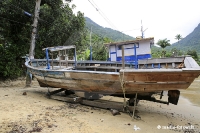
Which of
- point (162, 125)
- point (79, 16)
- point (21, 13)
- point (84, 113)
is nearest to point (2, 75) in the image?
point (21, 13)

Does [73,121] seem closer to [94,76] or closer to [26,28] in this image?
[94,76]

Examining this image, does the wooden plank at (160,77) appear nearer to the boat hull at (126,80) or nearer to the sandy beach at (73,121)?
the boat hull at (126,80)

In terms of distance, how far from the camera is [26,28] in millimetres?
10359

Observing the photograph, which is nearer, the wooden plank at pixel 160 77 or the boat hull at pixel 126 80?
the wooden plank at pixel 160 77

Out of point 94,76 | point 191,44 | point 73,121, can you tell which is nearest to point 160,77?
point 94,76

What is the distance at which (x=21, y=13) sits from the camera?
357 inches

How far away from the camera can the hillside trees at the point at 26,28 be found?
9102 mm

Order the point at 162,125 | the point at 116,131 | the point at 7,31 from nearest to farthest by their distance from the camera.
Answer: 1. the point at 116,131
2. the point at 162,125
3. the point at 7,31

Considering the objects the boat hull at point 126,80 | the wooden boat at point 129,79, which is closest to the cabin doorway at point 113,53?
the wooden boat at point 129,79

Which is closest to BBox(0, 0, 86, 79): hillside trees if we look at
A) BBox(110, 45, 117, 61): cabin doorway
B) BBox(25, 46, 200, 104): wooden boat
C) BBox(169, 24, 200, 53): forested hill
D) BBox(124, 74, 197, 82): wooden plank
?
BBox(25, 46, 200, 104): wooden boat

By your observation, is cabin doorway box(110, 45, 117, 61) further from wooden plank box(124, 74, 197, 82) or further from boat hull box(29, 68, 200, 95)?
wooden plank box(124, 74, 197, 82)

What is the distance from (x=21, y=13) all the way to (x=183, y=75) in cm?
890

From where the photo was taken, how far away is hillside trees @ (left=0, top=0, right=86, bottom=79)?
9.10 meters

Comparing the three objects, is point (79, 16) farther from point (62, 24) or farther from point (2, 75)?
point (2, 75)
